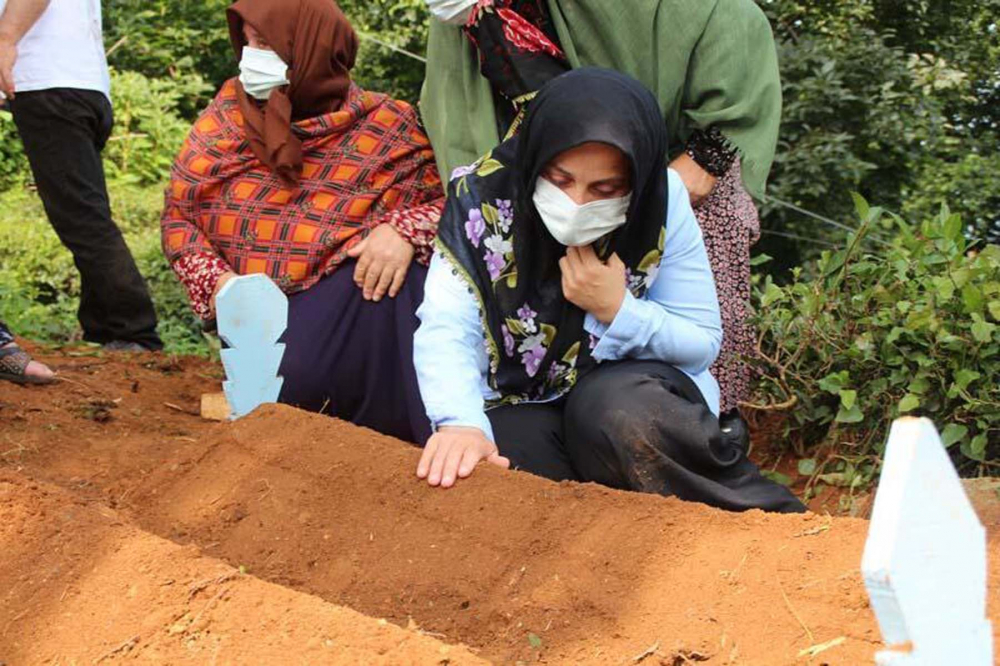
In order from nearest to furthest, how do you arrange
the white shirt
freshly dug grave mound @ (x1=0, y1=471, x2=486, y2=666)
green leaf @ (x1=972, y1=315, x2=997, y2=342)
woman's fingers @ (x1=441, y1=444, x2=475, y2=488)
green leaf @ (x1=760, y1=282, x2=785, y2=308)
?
freshly dug grave mound @ (x1=0, y1=471, x2=486, y2=666) < woman's fingers @ (x1=441, y1=444, x2=475, y2=488) < green leaf @ (x1=972, y1=315, x2=997, y2=342) < green leaf @ (x1=760, y1=282, x2=785, y2=308) < the white shirt

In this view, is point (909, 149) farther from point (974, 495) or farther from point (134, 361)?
point (134, 361)

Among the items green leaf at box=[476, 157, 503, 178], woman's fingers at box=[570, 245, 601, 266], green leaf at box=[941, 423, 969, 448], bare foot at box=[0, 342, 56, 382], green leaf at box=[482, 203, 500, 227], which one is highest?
green leaf at box=[476, 157, 503, 178]

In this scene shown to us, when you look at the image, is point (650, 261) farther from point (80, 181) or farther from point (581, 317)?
point (80, 181)

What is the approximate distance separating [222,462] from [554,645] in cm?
105

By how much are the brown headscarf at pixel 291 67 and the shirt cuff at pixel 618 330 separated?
3.76 ft

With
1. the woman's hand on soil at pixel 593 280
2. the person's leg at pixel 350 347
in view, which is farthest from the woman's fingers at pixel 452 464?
the person's leg at pixel 350 347

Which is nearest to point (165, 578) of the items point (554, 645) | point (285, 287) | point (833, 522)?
point (554, 645)

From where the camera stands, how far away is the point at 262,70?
3787 mm

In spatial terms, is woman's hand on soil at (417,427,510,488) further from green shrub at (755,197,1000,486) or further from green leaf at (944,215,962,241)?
green leaf at (944,215,962,241)

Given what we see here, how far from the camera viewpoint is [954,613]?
5.17ft

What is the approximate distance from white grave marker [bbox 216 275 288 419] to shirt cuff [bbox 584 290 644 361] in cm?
80

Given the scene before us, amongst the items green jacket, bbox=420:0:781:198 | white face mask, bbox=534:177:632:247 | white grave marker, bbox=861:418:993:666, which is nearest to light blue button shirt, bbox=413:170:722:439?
white face mask, bbox=534:177:632:247

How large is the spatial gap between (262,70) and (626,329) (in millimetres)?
1424

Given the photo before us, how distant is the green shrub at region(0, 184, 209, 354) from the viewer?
620cm
